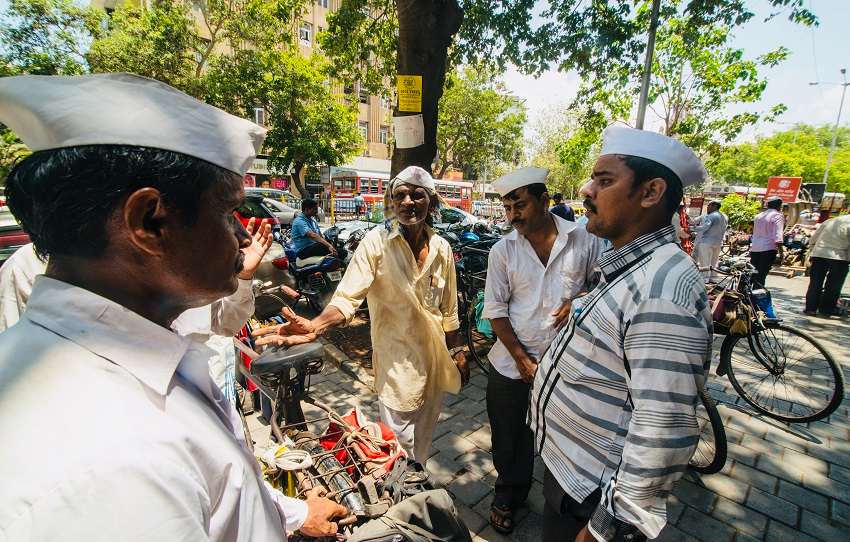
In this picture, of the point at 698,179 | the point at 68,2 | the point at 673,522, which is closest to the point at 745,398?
the point at 673,522

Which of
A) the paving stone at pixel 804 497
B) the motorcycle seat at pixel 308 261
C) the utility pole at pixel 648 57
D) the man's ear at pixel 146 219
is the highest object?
the utility pole at pixel 648 57

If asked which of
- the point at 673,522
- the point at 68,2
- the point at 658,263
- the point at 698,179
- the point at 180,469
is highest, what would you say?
the point at 68,2

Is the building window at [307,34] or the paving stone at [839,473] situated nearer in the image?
the paving stone at [839,473]

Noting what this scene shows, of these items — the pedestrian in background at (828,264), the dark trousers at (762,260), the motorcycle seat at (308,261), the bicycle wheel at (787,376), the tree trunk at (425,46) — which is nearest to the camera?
the bicycle wheel at (787,376)

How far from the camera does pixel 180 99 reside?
85cm

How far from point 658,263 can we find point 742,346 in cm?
428

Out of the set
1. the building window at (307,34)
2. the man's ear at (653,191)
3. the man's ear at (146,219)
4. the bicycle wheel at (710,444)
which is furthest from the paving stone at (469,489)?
the building window at (307,34)

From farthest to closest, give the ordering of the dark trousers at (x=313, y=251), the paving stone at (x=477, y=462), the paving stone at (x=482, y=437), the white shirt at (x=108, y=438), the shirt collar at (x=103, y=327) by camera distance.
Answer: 1. the dark trousers at (x=313, y=251)
2. the paving stone at (x=482, y=437)
3. the paving stone at (x=477, y=462)
4. the shirt collar at (x=103, y=327)
5. the white shirt at (x=108, y=438)

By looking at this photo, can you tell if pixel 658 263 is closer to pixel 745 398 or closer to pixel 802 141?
pixel 745 398

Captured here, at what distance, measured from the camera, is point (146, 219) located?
77cm

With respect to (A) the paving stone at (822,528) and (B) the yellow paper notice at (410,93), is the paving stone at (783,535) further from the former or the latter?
(B) the yellow paper notice at (410,93)

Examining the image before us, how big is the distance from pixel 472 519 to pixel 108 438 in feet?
8.54

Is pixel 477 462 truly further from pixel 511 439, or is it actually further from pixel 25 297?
pixel 25 297

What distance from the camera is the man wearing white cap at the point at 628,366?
120 cm
